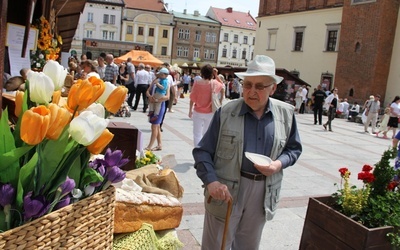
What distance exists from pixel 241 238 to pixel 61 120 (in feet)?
6.32

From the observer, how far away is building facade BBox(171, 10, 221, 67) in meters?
64.8

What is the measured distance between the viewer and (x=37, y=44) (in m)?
5.05

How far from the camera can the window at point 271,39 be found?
3646 cm

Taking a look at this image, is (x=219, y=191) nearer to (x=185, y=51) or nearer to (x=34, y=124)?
(x=34, y=124)

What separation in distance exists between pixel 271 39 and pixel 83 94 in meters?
37.3

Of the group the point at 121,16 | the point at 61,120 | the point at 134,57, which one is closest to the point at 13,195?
the point at 61,120

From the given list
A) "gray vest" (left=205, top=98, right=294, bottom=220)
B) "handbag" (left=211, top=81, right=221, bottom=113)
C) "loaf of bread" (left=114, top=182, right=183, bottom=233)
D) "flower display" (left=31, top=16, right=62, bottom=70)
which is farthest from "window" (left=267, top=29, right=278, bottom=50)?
"loaf of bread" (left=114, top=182, right=183, bottom=233)

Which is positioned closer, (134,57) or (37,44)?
(37,44)

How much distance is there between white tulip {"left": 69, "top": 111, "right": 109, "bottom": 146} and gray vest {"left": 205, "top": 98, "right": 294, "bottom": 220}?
143cm

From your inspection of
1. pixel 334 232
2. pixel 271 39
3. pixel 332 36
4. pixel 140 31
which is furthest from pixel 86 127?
pixel 140 31

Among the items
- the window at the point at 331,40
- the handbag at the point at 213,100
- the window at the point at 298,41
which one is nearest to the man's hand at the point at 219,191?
the handbag at the point at 213,100

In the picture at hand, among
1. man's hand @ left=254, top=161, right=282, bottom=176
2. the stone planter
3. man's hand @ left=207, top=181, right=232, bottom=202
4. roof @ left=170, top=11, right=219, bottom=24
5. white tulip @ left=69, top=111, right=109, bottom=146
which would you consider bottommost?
the stone planter

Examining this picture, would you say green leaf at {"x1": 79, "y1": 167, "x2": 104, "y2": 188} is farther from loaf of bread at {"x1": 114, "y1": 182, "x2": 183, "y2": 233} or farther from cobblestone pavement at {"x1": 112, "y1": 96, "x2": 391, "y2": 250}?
cobblestone pavement at {"x1": 112, "y1": 96, "x2": 391, "y2": 250}

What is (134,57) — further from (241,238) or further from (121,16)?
(121,16)
